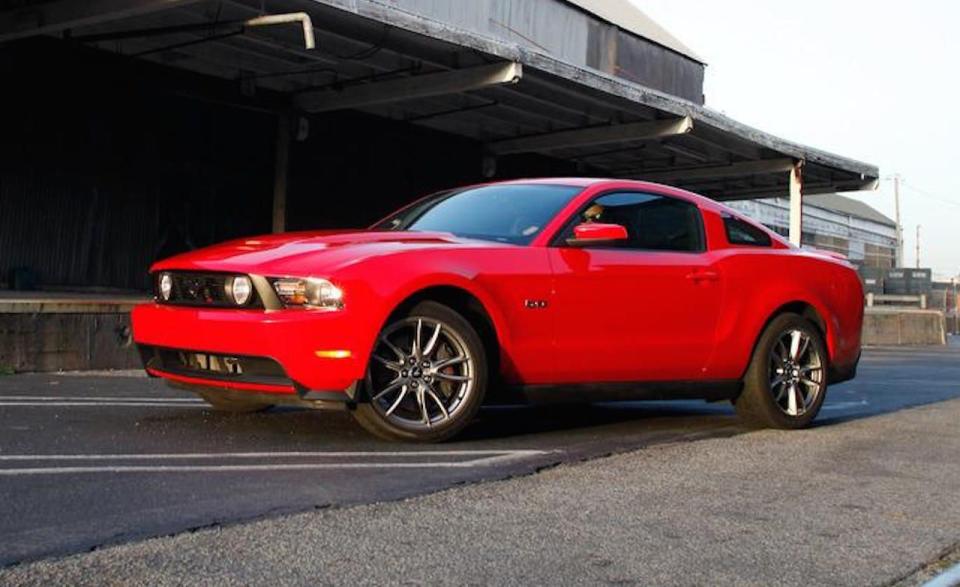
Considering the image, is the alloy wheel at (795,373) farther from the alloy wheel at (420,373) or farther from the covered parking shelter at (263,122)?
the covered parking shelter at (263,122)

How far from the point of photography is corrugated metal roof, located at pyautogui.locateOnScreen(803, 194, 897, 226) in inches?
2236

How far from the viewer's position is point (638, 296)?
6.50 meters

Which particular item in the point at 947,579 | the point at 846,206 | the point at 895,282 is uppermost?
the point at 846,206

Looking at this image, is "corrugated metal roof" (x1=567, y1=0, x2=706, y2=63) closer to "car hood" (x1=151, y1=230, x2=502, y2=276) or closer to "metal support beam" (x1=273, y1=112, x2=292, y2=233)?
"metal support beam" (x1=273, y1=112, x2=292, y2=233)

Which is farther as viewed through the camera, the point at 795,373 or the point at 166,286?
the point at 795,373

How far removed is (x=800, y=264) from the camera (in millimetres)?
7461

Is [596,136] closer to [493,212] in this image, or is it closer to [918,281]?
[493,212]

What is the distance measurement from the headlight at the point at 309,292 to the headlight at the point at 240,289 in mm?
150

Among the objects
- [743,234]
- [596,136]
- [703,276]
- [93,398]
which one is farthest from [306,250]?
[596,136]

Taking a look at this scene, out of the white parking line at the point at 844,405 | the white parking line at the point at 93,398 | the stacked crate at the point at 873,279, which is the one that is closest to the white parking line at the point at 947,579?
the white parking line at the point at 844,405

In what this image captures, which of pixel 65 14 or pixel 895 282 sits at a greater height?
pixel 65 14

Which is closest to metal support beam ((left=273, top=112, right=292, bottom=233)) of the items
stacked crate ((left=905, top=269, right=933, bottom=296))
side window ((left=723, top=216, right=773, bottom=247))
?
side window ((left=723, top=216, right=773, bottom=247))

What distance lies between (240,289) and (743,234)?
3551 mm

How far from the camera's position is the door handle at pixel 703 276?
6789 mm
